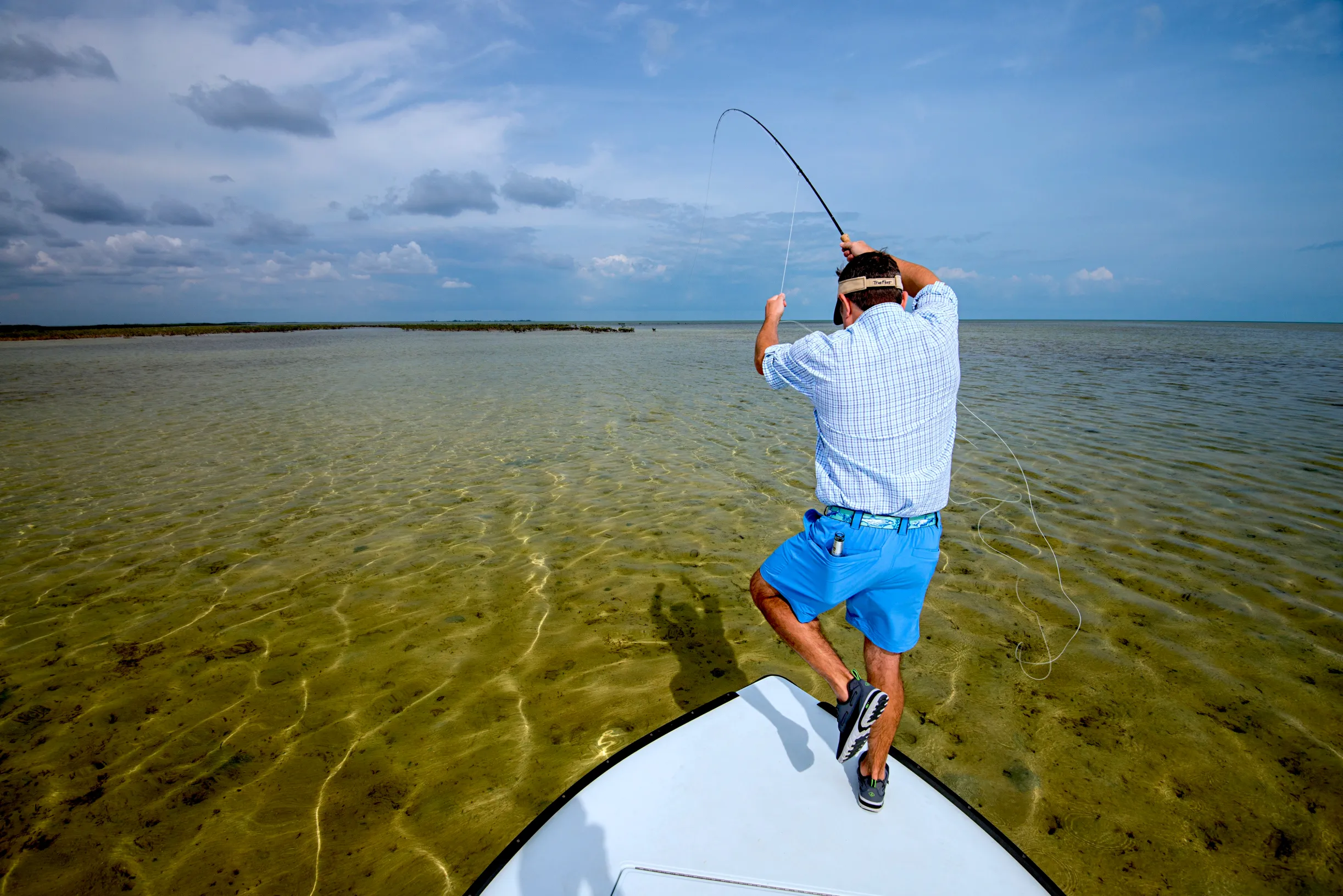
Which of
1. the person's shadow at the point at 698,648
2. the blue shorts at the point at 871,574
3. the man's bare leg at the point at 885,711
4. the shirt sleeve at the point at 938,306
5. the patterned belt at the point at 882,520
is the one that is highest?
the shirt sleeve at the point at 938,306

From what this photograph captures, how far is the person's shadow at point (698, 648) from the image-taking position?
3.93 m

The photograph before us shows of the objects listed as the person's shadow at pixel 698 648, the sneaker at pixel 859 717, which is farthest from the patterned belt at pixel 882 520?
the person's shadow at pixel 698 648

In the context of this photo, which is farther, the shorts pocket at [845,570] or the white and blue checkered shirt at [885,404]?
the shorts pocket at [845,570]

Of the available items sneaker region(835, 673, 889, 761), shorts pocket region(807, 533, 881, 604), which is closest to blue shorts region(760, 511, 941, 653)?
shorts pocket region(807, 533, 881, 604)

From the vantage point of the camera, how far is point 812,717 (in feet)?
10.2

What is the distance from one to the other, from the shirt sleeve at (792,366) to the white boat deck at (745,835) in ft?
6.00

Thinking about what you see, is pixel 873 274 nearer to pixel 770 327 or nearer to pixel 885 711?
pixel 770 327

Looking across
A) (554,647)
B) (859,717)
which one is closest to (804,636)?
(859,717)

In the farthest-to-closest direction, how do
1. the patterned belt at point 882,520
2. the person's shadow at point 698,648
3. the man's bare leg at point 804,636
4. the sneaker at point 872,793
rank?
the person's shadow at point 698,648 → the man's bare leg at point 804,636 → the patterned belt at point 882,520 → the sneaker at point 872,793

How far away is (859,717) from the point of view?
99.8 inches

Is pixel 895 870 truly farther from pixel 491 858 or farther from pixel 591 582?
pixel 591 582

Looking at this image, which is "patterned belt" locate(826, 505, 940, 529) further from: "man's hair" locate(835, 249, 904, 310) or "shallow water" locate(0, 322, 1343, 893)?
"shallow water" locate(0, 322, 1343, 893)

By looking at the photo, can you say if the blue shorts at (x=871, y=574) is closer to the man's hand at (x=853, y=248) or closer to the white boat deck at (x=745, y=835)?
the white boat deck at (x=745, y=835)

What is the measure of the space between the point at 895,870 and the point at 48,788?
14.5 ft
